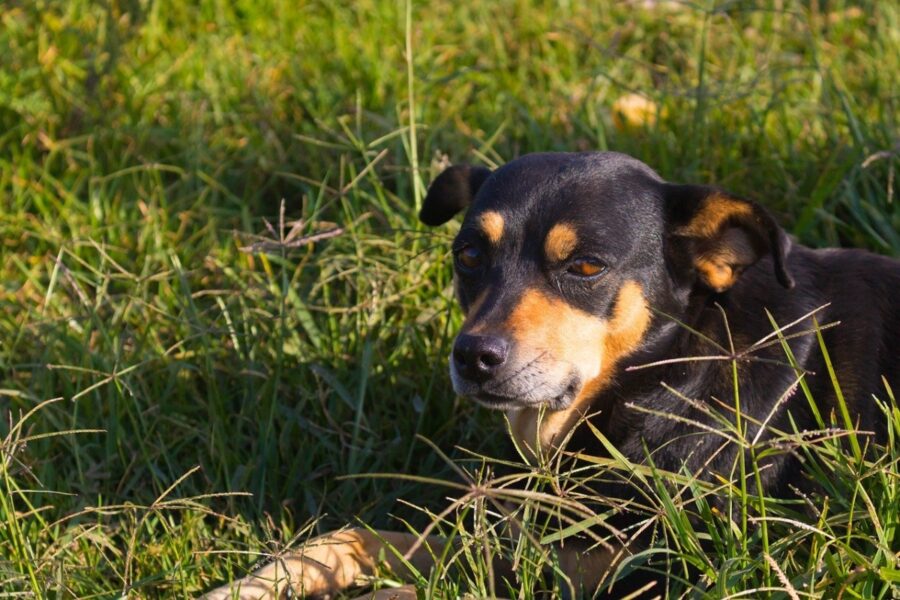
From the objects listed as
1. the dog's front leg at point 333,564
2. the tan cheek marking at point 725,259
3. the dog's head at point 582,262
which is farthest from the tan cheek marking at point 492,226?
the dog's front leg at point 333,564

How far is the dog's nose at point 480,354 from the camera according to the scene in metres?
3.27

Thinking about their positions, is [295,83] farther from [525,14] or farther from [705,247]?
[705,247]

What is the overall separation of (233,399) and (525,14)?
9.74ft

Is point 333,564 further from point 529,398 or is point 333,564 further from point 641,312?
point 641,312

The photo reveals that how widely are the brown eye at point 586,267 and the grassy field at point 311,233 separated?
57cm

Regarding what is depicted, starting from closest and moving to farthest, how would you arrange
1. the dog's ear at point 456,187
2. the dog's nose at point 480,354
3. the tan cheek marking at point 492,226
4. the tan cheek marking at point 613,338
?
the dog's nose at point 480,354 < the tan cheek marking at point 613,338 < the tan cheek marking at point 492,226 < the dog's ear at point 456,187

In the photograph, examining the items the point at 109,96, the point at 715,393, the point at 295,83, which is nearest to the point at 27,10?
the point at 109,96

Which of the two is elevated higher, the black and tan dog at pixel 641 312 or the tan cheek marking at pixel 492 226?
the tan cheek marking at pixel 492 226

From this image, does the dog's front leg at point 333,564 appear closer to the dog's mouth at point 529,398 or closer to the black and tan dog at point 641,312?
the black and tan dog at point 641,312

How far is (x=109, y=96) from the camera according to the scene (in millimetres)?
5961

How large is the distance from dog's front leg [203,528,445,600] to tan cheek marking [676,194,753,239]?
1181mm

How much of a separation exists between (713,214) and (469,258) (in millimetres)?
724

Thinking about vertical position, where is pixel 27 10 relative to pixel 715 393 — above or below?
above

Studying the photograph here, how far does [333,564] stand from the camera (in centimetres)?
371
